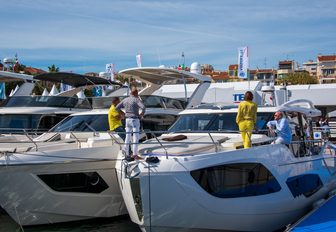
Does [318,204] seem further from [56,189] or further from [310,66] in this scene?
[310,66]

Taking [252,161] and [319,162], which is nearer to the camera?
[252,161]

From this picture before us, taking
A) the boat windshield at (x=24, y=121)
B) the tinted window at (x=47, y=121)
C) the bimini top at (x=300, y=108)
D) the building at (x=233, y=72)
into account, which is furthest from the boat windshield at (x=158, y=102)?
the building at (x=233, y=72)

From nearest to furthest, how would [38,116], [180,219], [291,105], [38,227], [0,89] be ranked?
1. [180,219]
2. [38,227]
3. [291,105]
4. [38,116]
5. [0,89]

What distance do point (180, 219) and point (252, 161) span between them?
150 centimetres

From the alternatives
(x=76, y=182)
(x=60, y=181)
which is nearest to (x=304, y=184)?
(x=76, y=182)

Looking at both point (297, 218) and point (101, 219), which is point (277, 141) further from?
point (101, 219)

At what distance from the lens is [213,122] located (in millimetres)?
9445

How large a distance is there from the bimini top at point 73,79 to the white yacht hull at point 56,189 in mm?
7484

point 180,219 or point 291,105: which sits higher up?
point 291,105

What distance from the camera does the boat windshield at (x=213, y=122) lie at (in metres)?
9.26

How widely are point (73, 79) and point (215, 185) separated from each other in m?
10.6

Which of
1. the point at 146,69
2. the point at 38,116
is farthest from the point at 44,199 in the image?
the point at 146,69

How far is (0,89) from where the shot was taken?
23922 mm

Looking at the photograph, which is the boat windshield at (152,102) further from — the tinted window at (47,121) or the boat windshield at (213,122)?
the boat windshield at (213,122)
